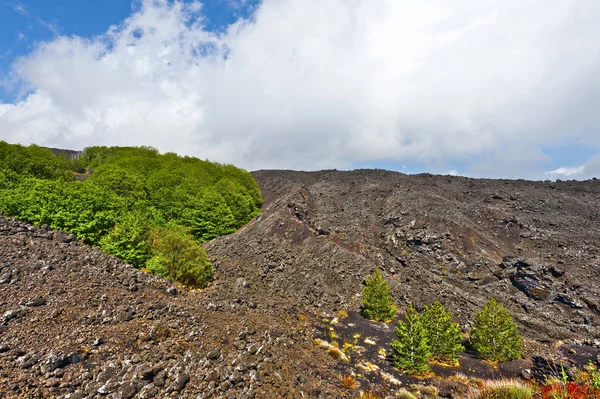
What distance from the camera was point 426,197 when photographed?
187 feet

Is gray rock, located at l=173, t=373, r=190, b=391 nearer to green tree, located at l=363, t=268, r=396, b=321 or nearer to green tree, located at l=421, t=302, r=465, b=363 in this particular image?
green tree, located at l=421, t=302, r=465, b=363

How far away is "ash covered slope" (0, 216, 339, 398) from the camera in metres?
12.0

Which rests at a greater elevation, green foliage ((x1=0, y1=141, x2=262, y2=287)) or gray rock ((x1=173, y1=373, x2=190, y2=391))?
green foliage ((x1=0, y1=141, x2=262, y2=287))

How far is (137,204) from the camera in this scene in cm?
4434

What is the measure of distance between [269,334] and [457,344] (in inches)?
560

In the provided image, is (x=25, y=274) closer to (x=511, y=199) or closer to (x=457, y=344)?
(x=457, y=344)

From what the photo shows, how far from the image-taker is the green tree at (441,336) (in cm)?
2134

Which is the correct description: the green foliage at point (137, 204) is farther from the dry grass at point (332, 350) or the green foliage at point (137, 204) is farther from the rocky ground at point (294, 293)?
the dry grass at point (332, 350)

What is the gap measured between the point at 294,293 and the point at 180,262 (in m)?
12.2

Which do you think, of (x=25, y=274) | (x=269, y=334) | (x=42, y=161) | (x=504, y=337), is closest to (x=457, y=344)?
(x=504, y=337)

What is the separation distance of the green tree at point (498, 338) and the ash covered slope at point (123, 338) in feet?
42.8

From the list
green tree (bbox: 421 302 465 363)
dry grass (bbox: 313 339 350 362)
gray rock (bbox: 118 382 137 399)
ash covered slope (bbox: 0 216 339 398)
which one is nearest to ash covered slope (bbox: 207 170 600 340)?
dry grass (bbox: 313 339 350 362)

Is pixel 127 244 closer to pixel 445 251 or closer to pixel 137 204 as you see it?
pixel 137 204

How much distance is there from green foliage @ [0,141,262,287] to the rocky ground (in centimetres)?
502
